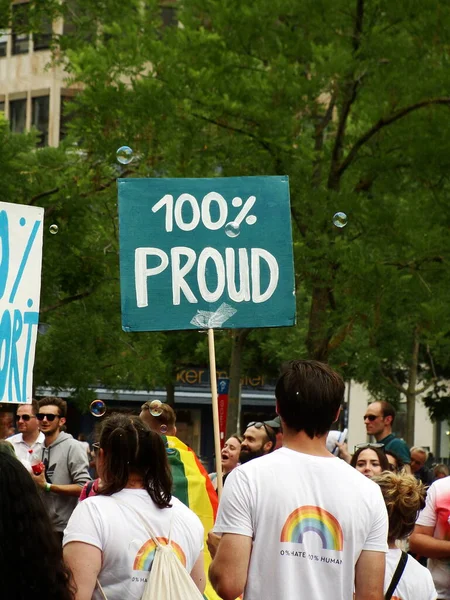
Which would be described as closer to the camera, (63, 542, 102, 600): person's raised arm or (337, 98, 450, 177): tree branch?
(63, 542, 102, 600): person's raised arm

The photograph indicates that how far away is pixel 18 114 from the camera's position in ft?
135

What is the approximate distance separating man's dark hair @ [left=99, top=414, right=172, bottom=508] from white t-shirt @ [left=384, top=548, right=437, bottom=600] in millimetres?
1011

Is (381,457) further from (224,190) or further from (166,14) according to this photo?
(166,14)

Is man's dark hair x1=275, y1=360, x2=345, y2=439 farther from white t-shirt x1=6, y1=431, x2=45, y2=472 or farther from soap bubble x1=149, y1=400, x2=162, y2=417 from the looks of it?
white t-shirt x1=6, y1=431, x2=45, y2=472

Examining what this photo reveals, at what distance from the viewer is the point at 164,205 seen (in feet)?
20.2

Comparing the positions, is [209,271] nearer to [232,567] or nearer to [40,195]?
[232,567]

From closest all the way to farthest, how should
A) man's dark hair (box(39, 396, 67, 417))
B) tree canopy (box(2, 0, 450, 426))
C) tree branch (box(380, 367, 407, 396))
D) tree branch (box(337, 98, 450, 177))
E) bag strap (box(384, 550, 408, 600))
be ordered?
bag strap (box(384, 550, 408, 600)), man's dark hair (box(39, 396, 67, 417)), tree canopy (box(2, 0, 450, 426)), tree branch (box(337, 98, 450, 177)), tree branch (box(380, 367, 407, 396))

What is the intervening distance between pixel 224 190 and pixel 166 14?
36485 millimetres

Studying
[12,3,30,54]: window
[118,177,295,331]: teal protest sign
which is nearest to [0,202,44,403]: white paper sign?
[118,177,295,331]: teal protest sign

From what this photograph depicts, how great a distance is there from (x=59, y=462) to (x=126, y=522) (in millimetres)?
4371

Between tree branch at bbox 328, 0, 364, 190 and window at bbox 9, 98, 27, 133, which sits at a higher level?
window at bbox 9, 98, 27, 133

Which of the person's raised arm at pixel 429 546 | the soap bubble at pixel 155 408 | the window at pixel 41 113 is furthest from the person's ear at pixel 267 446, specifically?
the window at pixel 41 113

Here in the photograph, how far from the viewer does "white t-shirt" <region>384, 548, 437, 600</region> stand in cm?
465

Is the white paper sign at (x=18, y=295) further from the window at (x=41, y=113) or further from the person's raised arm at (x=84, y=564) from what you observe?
the window at (x=41, y=113)
